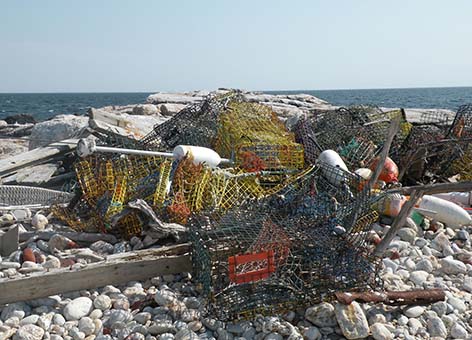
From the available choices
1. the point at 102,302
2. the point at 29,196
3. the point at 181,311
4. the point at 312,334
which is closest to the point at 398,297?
the point at 312,334

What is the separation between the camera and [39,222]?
4.50m

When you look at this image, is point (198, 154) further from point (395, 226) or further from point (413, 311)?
point (413, 311)

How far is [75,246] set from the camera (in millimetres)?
4086

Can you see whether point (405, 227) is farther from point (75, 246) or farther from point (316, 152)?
point (75, 246)

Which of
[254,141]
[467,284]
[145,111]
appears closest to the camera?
[467,284]

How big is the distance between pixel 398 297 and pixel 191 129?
316 cm

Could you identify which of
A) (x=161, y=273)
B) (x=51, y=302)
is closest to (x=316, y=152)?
(x=161, y=273)

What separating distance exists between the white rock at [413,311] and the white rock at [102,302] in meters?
1.83

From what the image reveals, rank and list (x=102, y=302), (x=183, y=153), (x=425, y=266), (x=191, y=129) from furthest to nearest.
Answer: (x=191, y=129) → (x=183, y=153) → (x=425, y=266) → (x=102, y=302)

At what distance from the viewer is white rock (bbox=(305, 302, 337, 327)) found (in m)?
3.05

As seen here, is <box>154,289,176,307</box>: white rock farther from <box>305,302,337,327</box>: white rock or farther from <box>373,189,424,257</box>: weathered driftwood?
<box>373,189,424,257</box>: weathered driftwood

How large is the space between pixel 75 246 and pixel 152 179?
900 mm

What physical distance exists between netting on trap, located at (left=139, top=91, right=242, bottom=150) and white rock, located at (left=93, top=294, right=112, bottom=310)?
2181mm

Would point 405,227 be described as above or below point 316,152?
below
